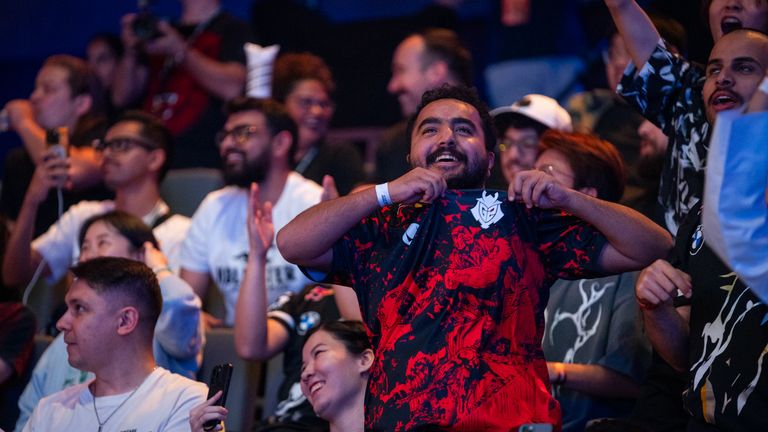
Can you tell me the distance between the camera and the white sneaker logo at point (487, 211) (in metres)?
2.77

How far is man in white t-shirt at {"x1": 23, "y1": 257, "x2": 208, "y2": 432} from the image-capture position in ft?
10.7

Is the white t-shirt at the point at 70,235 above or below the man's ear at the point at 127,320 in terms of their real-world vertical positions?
above

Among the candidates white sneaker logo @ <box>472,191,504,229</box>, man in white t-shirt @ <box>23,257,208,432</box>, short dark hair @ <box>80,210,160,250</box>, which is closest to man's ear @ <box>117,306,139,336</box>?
man in white t-shirt @ <box>23,257,208,432</box>

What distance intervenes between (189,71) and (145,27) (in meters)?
0.33

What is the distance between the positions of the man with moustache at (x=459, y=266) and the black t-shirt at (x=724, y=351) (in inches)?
7.6

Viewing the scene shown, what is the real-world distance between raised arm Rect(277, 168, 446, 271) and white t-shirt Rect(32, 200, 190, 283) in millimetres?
2174

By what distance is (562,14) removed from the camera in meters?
6.01

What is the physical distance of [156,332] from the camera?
3824 mm

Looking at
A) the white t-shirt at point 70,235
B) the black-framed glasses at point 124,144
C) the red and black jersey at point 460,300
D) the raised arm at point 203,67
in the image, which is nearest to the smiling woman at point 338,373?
the red and black jersey at point 460,300

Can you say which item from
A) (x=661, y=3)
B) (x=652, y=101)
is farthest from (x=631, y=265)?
(x=661, y=3)

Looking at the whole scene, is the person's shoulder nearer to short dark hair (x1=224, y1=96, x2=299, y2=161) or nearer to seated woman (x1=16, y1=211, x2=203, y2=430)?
seated woman (x1=16, y1=211, x2=203, y2=430)

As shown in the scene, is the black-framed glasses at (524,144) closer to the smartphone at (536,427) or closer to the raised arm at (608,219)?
the raised arm at (608,219)

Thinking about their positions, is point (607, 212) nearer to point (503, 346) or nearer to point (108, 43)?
point (503, 346)

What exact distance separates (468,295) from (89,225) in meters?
2.17
